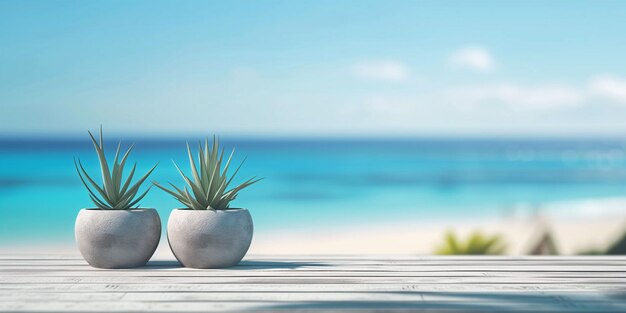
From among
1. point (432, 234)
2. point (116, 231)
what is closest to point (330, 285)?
point (116, 231)

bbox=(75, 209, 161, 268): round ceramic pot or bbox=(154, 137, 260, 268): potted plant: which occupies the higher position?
bbox=(154, 137, 260, 268): potted plant

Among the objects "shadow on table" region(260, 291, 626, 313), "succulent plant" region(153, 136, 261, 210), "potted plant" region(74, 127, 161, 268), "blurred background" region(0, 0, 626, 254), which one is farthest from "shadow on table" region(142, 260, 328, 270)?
"blurred background" region(0, 0, 626, 254)

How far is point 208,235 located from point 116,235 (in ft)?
1.76

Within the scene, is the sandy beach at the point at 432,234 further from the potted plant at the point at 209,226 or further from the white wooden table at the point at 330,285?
the potted plant at the point at 209,226

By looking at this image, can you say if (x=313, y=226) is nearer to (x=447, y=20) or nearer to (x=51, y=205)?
(x=51, y=205)

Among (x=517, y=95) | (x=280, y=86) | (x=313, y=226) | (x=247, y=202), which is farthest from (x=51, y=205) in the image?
(x=517, y=95)

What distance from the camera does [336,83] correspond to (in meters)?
45.1

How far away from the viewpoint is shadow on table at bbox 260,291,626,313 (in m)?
4.05

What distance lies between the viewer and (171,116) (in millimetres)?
43312

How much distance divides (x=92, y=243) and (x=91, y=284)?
1.86ft

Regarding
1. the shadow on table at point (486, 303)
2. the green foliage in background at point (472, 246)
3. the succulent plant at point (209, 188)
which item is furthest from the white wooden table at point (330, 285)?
the green foliage in background at point (472, 246)

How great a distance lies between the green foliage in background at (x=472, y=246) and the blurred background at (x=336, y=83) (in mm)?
14745

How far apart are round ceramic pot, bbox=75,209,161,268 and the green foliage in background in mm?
5234

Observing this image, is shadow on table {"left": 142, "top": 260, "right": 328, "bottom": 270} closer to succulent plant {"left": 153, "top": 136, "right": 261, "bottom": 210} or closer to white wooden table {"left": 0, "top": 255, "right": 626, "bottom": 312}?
white wooden table {"left": 0, "top": 255, "right": 626, "bottom": 312}
